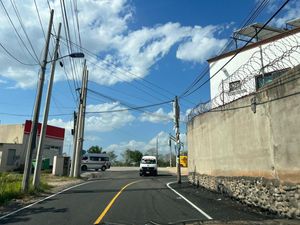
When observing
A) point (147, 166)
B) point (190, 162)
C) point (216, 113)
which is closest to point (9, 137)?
point (147, 166)

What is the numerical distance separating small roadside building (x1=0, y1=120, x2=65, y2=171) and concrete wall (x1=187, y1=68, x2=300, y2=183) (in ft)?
77.6

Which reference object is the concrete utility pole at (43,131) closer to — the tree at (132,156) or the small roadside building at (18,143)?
the small roadside building at (18,143)

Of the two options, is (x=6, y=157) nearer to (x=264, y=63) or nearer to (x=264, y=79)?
(x=264, y=63)

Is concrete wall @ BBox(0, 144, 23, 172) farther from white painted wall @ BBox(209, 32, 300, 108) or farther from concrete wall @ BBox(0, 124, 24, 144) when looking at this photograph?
white painted wall @ BBox(209, 32, 300, 108)

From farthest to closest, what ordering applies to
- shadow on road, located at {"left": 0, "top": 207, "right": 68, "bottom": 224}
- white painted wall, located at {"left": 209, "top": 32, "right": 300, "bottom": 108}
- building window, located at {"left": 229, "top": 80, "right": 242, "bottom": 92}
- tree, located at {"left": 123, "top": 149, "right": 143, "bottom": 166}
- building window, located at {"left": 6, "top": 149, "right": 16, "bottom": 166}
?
1. tree, located at {"left": 123, "top": 149, "right": 143, "bottom": 166}
2. building window, located at {"left": 6, "top": 149, "right": 16, "bottom": 166}
3. building window, located at {"left": 229, "top": 80, "right": 242, "bottom": 92}
4. white painted wall, located at {"left": 209, "top": 32, "right": 300, "bottom": 108}
5. shadow on road, located at {"left": 0, "top": 207, "right": 68, "bottom": 224}

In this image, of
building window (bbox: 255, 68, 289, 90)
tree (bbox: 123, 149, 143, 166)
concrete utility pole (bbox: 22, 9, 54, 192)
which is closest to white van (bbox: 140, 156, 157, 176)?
concrete utility pole (bbox: 22, 9, 54, 192)

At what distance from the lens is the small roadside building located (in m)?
43.1

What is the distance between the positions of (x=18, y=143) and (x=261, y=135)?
1577 inches

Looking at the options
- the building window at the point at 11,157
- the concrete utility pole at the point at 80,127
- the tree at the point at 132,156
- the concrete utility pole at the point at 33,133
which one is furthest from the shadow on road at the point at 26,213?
the tree at the point at 132,156

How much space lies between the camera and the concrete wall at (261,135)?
11.2m

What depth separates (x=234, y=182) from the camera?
1672 cm

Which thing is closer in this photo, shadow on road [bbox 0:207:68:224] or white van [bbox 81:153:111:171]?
shadow on road [bbox 0:207:68:224]

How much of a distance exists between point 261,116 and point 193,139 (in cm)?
1458

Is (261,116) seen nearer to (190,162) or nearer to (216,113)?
(216,113)
